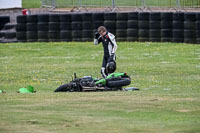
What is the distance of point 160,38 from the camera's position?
25.3 meters

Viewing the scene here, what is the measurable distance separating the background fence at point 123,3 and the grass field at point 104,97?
3368mm

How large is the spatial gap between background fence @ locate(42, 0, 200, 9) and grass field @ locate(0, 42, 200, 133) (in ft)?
11.0

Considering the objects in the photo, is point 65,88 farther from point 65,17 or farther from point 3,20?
point 3,20

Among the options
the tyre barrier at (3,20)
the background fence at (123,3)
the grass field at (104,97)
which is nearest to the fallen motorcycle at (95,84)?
the grass field at (104,97)

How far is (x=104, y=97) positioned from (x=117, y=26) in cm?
1395

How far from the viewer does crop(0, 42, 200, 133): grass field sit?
9.12 meters

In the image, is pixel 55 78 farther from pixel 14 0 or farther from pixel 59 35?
pixel 14 0

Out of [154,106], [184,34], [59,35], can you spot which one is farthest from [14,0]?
[154,106]

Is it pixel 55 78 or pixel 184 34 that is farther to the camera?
pixel 184 34

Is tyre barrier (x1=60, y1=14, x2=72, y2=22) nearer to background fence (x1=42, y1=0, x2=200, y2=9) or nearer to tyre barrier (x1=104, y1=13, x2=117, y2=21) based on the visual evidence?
tyre barrier (x1=104, y1=13, x2=117, y2=21)

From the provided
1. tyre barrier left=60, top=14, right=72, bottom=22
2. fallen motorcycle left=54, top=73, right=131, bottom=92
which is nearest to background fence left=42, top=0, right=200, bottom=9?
tyre barrier left=60, top=14, right=72, bottom=22

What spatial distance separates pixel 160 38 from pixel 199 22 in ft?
6.87

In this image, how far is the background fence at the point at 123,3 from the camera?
26406 millimetres

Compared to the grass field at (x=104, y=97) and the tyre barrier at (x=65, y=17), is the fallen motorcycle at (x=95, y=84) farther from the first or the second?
the tyre barrier at (x=65, y=17)
